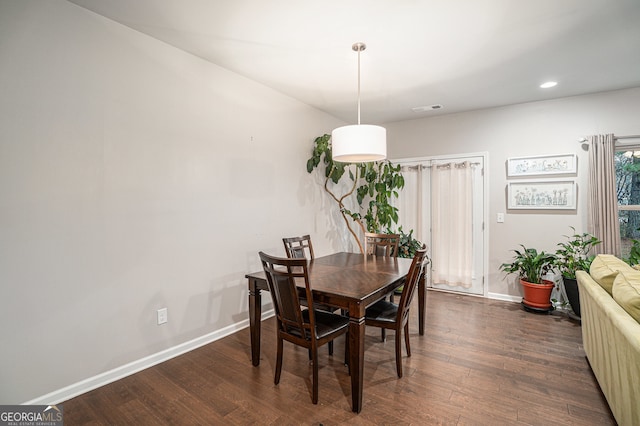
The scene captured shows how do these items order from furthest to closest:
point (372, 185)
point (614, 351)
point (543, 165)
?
point (372, 185)
point (543, 165)
point (614, 351)

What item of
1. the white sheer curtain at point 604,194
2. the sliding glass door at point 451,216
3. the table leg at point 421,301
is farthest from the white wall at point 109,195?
the white sheer curtain at point 604,194

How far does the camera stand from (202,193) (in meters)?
2.92

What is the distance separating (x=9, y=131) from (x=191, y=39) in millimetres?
1432

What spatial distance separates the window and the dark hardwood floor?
Result: 5.08ft

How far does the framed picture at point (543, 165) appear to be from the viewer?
385 centimetres

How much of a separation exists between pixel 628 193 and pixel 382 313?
3529mm

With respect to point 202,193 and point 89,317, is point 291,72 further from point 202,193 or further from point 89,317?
point 89,317

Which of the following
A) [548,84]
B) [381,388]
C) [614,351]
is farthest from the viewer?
[548,84]

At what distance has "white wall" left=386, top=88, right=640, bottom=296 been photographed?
3.69m

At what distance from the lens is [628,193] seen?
3.65 meters

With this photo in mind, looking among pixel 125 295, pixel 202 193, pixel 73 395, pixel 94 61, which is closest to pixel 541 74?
pixel 202 193

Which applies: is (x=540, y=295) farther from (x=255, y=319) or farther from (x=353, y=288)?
(x=255, y=319)

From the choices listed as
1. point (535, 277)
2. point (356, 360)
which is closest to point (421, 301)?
point (356, 360)

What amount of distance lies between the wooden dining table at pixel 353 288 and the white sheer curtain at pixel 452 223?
181 centimetres
